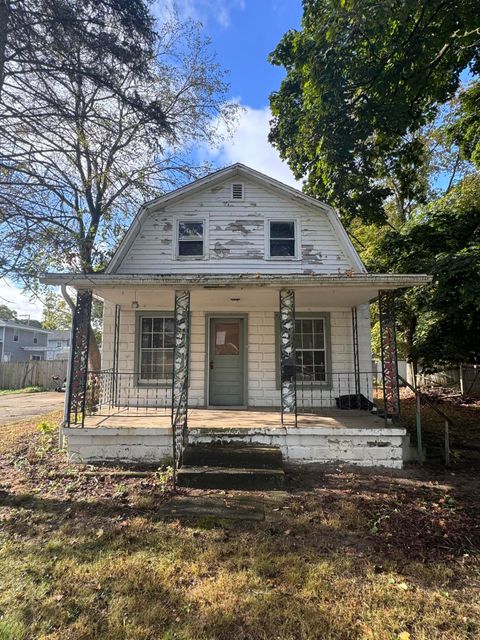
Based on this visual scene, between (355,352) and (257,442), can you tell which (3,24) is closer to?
(257,442)

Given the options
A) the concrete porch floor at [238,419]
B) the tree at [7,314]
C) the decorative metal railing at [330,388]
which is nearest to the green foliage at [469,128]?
the decorative metal railing at [330,388]

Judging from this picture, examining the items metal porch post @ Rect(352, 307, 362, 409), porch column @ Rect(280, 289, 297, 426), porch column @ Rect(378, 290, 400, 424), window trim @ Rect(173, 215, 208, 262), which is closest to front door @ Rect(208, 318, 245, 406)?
window trim @ Rect(173, 215, 208, 262)

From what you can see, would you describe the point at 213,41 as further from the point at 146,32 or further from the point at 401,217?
the point at 401,217

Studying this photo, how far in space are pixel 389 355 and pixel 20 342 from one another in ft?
116

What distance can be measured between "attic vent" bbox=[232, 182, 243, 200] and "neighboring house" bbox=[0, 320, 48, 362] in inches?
1180

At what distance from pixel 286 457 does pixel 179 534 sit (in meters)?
2.50

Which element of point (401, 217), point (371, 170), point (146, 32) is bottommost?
point (371, 170)

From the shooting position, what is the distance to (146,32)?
19.3 feet

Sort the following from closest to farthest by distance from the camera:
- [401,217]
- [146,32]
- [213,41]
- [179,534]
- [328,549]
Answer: [328,549] < [179,534] < [146,32] < [213,41] < [401,217]

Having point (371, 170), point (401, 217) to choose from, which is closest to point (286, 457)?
point (371, 170)

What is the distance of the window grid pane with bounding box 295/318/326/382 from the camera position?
8.60 meters

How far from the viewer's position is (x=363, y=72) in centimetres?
679

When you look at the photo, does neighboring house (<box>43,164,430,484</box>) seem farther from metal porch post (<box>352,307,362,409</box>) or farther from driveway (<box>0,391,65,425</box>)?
driveway (<box>0,391,65,425</box>)

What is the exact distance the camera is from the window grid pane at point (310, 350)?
8.60m
